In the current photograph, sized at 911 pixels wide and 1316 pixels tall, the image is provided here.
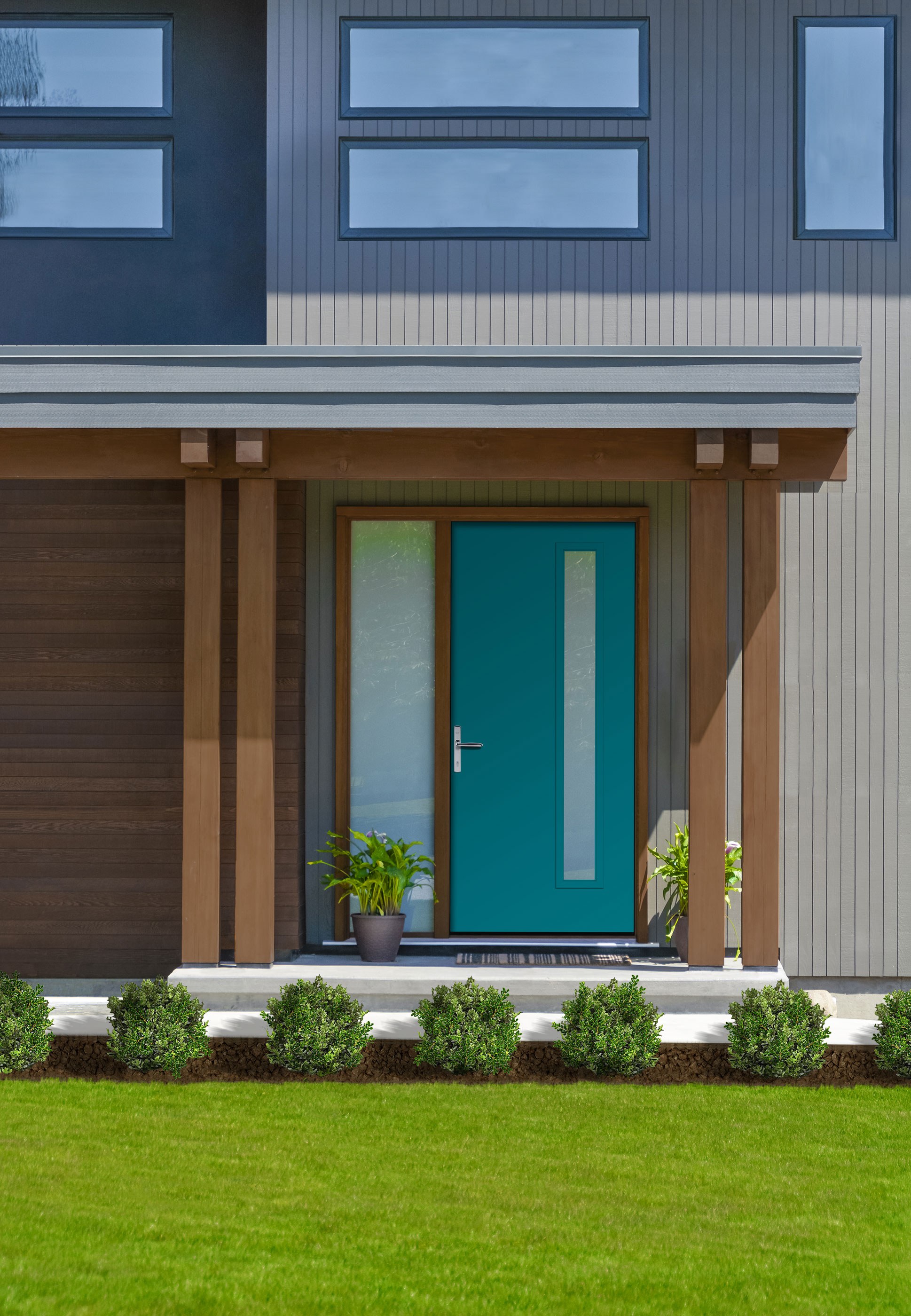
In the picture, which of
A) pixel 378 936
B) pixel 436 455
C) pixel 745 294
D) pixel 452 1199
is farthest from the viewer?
pixel 745 294

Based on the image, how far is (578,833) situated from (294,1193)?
3517mm

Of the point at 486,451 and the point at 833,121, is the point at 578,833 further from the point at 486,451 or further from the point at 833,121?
the point at 833,121

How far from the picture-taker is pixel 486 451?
255 inches

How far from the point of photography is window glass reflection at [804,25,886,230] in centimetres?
751

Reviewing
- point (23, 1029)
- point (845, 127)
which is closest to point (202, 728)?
point (23, 1029)

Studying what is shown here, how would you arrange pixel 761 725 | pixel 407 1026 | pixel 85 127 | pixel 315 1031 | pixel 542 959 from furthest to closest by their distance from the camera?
1. pixel 85 127
2. pixel 542 959
3. pixel 761 725
4. pixel 407 1026
5. pixel 315 1031

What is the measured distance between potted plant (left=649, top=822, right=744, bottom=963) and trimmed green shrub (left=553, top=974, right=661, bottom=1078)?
1071 mm

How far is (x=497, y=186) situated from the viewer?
7.50 m

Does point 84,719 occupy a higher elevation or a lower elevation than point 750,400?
lower

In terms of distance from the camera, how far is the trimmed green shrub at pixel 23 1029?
5812mm

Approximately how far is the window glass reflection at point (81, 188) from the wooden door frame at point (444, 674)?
2401mm

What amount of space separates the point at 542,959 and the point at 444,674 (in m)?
1.76

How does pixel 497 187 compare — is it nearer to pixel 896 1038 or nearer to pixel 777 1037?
pixel 777 1037

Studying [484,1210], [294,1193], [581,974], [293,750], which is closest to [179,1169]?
[294,1193]
